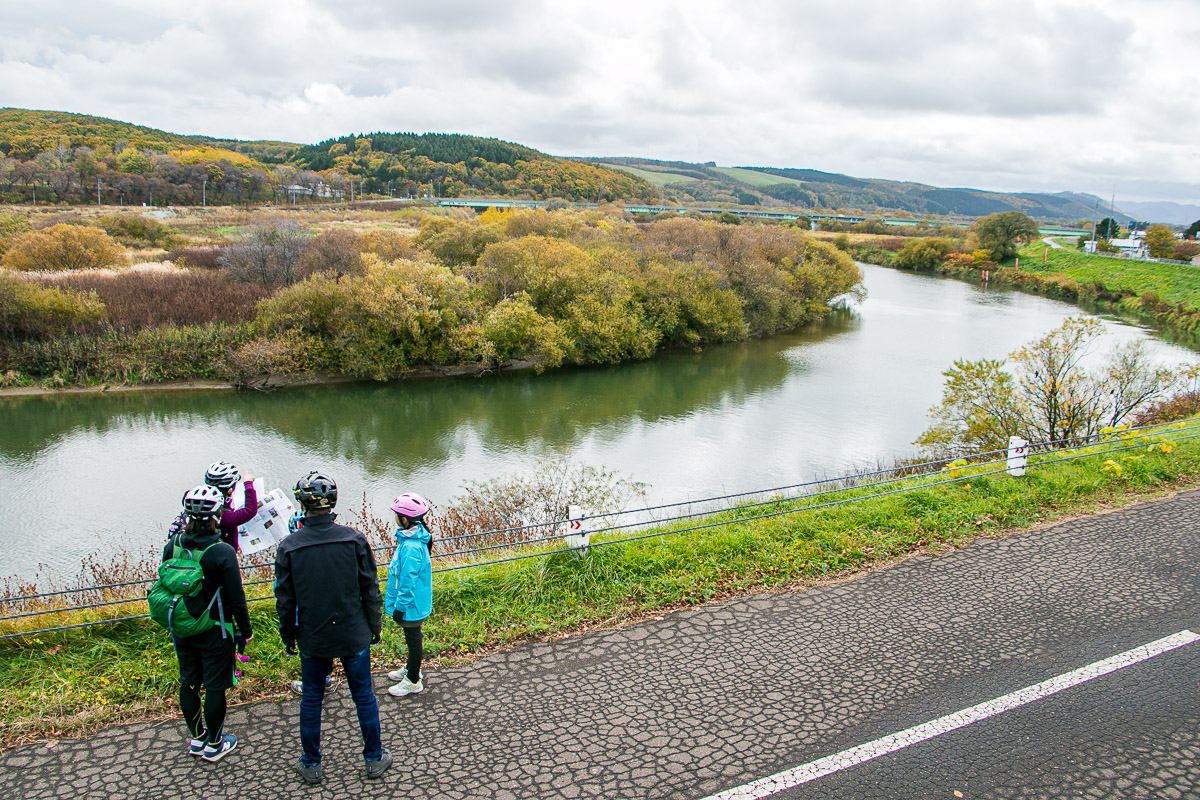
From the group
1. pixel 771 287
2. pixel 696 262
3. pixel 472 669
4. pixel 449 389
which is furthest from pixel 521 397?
pixel 472 669

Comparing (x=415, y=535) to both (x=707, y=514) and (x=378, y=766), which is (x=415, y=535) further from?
(x=707, y=514)

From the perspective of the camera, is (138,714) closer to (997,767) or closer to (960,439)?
(997,767)

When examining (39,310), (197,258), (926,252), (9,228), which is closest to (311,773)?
(39,310)

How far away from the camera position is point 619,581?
22.6ft

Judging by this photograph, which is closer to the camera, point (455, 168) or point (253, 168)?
point (253, 168)

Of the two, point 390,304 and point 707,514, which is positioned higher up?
point 390,304

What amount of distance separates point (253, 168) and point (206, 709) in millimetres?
116512

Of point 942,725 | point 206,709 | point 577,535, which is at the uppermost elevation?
point 577,535

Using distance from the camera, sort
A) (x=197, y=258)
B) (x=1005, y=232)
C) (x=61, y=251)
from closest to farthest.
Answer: (x=61, y=251), (x=197, y=258), (x=1005, y=232)

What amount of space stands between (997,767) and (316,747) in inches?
172

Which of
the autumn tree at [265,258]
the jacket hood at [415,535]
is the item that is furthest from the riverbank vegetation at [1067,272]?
the autumn tree at [265,258]

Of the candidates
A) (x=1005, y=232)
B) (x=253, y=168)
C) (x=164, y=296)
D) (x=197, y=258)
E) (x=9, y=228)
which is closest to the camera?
(x=164, y=296)

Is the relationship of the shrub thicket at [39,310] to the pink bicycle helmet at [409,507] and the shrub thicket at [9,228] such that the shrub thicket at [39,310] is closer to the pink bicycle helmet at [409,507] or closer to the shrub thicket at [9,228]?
the shrub thicket at [9,228]

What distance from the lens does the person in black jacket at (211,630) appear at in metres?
4.45
